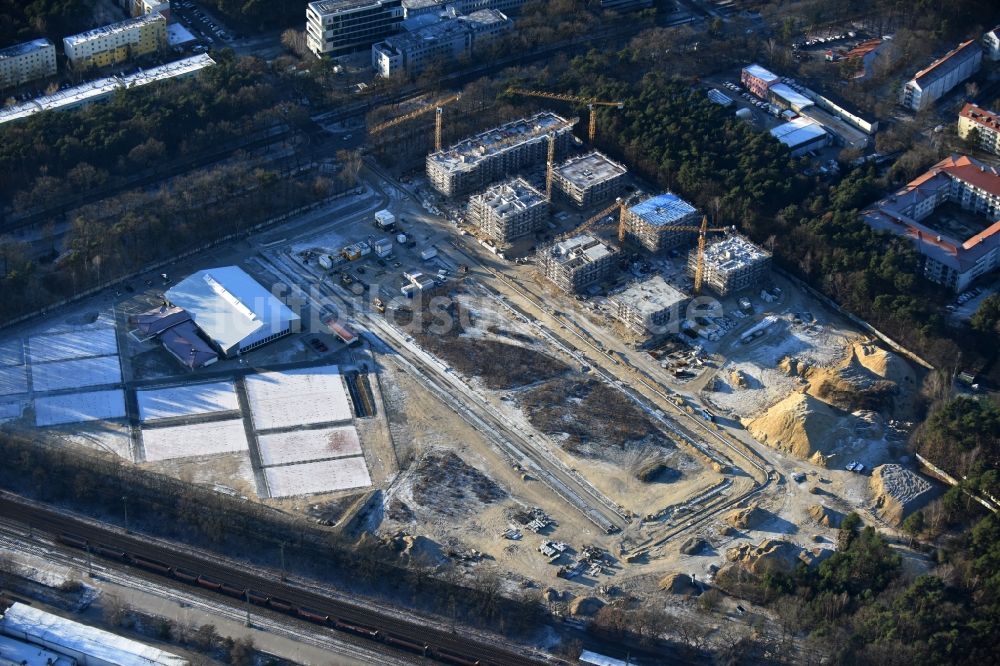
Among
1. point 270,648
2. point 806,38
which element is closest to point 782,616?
point 270,648

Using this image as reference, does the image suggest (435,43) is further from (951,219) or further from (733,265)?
(951,219)

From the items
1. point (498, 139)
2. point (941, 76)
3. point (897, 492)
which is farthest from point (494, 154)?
point (897, 492)

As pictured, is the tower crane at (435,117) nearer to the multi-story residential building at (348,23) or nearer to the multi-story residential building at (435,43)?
the multi-story residential building at (435,43)

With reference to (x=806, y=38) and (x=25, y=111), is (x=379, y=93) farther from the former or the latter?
(x=806, y=38)

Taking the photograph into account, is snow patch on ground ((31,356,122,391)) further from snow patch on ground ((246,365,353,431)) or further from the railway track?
the railway track

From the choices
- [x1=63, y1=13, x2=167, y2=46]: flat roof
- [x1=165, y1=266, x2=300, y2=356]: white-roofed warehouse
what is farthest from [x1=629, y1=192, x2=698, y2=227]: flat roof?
[x1=63, y1=13, x2=167, y2=46]: flat roof

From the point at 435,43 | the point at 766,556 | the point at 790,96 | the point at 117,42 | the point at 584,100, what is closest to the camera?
the point at 766,556
